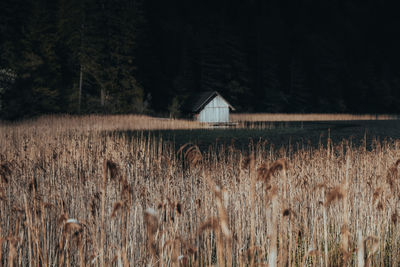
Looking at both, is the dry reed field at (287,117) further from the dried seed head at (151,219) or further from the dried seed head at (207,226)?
the dried seed head at (151,219)

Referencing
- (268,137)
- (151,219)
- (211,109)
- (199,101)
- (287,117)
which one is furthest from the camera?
(287,117)

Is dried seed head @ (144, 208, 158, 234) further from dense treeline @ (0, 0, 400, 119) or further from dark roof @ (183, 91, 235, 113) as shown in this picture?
dark roof @ (183, 91, 235, 113)

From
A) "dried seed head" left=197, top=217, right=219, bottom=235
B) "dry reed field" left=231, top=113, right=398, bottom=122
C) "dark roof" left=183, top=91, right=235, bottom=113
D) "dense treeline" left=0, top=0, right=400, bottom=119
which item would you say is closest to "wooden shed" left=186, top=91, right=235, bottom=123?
"dark roof" left=183, top=91, right=235, bottom=113

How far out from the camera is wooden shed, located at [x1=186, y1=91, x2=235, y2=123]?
2964 cm

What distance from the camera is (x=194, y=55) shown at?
160 feet

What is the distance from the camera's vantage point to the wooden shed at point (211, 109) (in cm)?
2964

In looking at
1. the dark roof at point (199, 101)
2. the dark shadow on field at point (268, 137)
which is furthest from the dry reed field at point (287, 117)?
the dark shadow on field at point (268, 137)

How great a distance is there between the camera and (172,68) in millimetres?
45219

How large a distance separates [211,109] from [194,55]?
68.6 ft

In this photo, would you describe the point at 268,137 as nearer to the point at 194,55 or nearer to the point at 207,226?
the point at 207,226

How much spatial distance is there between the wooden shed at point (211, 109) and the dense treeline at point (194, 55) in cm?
414

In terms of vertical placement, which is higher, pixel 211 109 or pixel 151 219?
pixel 211 109

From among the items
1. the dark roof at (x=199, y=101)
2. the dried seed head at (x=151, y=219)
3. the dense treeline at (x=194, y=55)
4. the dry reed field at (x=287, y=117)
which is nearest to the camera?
the dried seed head at (x=151, y=219)

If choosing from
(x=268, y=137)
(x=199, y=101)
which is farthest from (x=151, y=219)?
(x=199, y=101)
